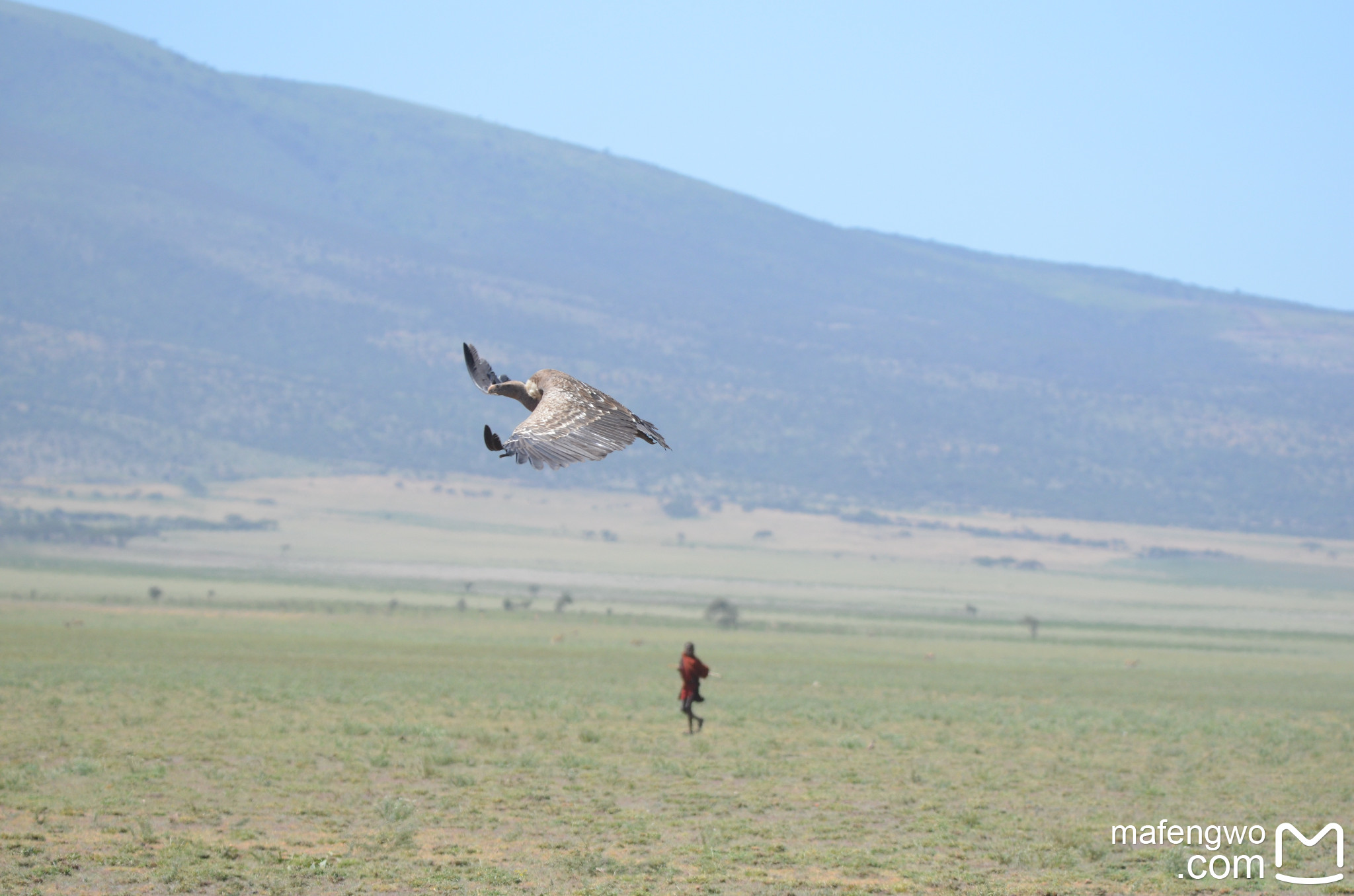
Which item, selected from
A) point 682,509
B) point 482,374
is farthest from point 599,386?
point 482,374

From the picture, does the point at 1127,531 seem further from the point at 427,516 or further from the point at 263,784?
the point at 263,784

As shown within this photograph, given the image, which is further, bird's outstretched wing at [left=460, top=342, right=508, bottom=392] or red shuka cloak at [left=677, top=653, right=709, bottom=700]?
red shuka cloak at [left=677, top=653, right=709, bottom=700]

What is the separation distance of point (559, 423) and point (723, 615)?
57.1 m

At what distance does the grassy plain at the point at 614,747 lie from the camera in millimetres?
14336

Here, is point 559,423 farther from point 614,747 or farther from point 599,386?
point 599,386

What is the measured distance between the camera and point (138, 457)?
13400 centimetres

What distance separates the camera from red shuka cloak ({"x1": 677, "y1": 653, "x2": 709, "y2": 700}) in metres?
21.8
